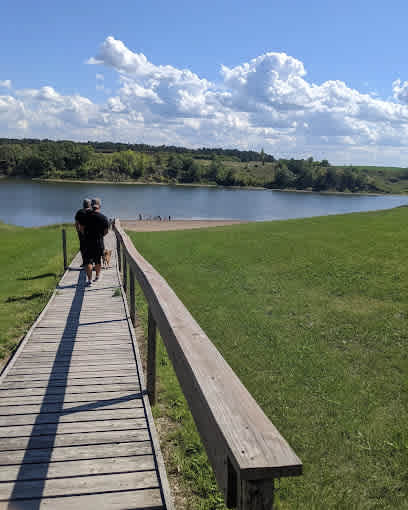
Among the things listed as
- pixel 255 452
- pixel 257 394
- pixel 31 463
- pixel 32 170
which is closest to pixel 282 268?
pixel 257 394

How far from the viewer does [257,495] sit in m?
1.49

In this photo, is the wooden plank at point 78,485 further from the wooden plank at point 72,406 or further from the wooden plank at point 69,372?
the wooden plank at point 69,372

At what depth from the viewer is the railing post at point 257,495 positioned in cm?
148

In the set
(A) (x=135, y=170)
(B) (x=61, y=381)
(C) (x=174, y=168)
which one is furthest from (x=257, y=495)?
(C) (x=174, y=168)

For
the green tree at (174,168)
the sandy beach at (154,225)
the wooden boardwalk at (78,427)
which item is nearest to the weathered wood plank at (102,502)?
the wooden boardwalk at (78,427)

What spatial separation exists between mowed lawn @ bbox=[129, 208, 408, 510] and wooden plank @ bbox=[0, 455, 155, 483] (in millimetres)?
463

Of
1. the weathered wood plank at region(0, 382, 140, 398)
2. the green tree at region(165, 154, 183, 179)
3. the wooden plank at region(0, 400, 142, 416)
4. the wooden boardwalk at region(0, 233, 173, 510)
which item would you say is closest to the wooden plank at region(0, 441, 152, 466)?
the wooden boardwalk at region(0, 233, 173, 510)

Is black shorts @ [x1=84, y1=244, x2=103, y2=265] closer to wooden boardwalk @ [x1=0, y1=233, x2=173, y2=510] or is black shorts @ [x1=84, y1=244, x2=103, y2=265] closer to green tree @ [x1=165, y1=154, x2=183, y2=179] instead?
wooden boardwalk @ [x1=0, y1=233, x2=173, y2=510]

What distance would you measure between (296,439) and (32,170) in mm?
172244

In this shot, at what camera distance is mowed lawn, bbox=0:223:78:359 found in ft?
24.3

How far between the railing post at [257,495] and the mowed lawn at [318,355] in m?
1.89

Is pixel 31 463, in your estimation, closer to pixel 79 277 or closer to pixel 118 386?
pixel 118 386

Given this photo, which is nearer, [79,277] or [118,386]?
[118,386]

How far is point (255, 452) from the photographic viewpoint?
4.98 feet
